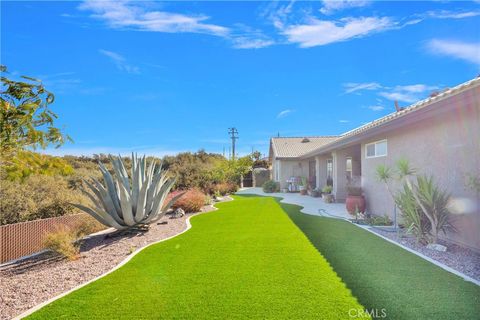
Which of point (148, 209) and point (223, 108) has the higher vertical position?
point (223, 108)

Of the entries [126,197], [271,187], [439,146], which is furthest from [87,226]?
[271,187]

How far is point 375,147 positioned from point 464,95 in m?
6.83

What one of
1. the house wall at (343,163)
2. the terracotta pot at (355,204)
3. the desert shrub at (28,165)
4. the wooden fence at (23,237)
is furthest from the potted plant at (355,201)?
the desert shrub at (28,165)

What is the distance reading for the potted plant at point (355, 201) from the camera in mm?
12438

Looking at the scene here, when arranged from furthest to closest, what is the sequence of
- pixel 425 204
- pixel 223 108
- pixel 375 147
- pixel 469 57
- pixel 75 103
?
pixel 223 108, pixel 375 147, pixel 75 103, pixel 469 57, pixel 425 204

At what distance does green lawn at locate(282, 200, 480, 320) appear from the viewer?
3980 millimetres

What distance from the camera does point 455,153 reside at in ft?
23.9

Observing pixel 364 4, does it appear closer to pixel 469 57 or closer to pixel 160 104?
pixel 469 57

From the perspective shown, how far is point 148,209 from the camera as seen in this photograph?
9.09 metres

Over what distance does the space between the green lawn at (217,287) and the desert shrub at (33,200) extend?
3792 mm

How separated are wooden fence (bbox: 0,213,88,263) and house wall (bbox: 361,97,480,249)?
969 centimetres

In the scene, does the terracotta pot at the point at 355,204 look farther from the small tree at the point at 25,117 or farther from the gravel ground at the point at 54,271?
the small tree at the point at 25,117

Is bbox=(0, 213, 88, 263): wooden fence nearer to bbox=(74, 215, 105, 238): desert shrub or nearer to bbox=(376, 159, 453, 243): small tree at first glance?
bbox=(74, 215, 105, 238): desert shrub

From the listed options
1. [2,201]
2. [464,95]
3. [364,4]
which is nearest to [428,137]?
[464,95]
